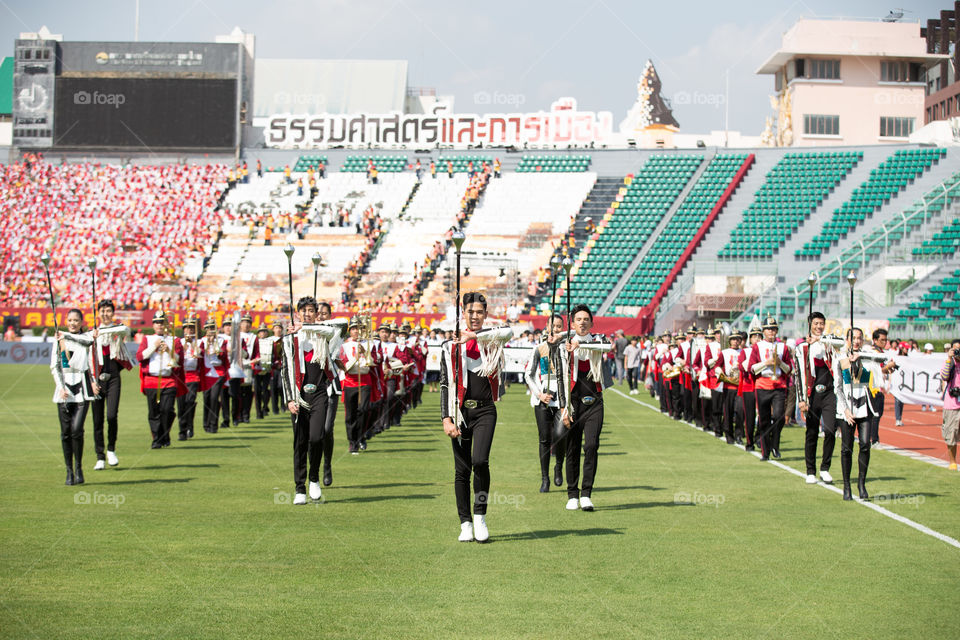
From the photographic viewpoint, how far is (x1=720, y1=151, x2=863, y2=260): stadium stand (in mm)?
53281

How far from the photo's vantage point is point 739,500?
1263cm

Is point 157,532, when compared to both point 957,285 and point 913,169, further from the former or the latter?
point 913,169

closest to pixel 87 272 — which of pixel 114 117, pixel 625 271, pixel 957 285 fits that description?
pixel 114 117

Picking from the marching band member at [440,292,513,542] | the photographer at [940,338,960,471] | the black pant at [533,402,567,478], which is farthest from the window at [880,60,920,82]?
the marching band member at [440,292,513,542]

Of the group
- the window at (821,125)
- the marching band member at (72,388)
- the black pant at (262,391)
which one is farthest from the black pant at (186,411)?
the window at (821,125)

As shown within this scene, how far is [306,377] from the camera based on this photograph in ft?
39.7

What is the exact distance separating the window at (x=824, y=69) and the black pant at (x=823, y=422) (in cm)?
5821

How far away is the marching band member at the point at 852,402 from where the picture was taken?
1268cm

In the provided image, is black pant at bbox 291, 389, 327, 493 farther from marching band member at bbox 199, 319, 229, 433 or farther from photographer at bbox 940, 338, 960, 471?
photographer at bbox 940, 338, 960, 471

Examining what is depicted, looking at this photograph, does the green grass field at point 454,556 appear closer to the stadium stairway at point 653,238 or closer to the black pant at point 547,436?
the black pant at point 547,436

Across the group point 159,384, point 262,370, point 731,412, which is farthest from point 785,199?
point 159,384

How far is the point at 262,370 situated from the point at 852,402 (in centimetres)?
1473

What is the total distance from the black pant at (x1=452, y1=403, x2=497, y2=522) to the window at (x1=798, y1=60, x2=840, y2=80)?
63437mm

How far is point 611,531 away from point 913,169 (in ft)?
165
